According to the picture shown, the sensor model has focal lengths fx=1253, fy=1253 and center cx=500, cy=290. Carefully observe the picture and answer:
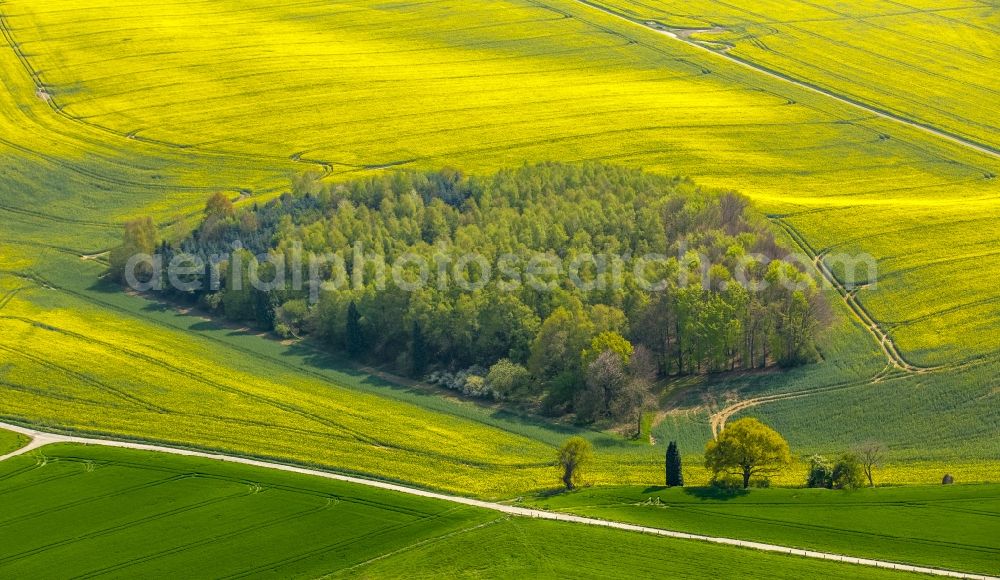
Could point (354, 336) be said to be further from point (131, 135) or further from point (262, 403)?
point (131, 135)

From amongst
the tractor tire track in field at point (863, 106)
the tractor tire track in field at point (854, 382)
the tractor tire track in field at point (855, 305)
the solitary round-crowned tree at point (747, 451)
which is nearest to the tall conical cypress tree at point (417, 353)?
the tractor tire track in field at point (854, 382)

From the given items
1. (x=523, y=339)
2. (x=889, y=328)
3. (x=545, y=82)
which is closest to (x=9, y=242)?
(x=523, y=339)

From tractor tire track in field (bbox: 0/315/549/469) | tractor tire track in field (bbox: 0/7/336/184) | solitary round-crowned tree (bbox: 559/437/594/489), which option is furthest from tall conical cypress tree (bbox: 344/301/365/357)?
tractor tire track in field (bbox: 0/7/336/184)

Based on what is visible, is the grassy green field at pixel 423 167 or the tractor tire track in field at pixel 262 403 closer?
the tractor tire track in field at pixel 262 403

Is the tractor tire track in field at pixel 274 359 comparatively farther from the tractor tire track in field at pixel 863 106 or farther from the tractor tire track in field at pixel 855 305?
the tractor tire track in field at pixel 863 106

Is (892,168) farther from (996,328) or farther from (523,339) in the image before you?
(523,339)

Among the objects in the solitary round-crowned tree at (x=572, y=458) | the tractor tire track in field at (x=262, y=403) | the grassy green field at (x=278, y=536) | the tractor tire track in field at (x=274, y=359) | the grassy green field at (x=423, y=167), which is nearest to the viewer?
the grassy green field at (x=278, y=536)
